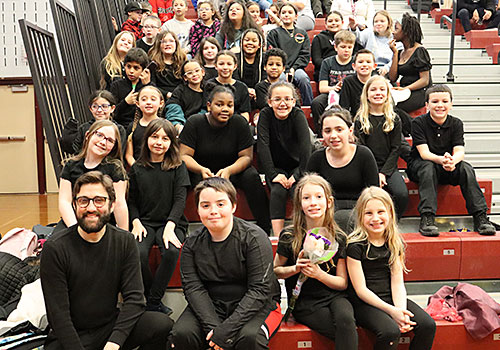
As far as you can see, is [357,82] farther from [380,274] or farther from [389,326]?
[389,326]

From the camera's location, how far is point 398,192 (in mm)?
3713

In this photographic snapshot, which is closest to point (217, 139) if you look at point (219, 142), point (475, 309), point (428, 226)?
point (219, 142)

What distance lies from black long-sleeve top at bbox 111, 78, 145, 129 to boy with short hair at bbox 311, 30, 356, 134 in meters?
1.47

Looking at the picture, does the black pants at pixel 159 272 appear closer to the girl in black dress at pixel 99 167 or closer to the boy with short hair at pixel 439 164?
the girl in black dress at pixel 99 167

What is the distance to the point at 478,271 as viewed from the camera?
11.5 feet

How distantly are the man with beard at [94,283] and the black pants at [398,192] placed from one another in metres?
1.72

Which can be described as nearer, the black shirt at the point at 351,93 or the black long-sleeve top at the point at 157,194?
the black long-sleeve top at the point at 157,194

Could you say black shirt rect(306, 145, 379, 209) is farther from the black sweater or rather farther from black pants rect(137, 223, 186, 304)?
the black sweater

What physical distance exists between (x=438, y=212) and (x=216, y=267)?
6.07ft

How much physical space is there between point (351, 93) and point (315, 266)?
2.13m

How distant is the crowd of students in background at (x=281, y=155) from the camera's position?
281cm

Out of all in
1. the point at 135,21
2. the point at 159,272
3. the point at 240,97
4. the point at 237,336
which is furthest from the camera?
the point at 135,21

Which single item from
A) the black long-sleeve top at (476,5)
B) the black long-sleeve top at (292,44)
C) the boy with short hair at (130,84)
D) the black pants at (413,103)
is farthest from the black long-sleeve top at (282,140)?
the black long-sleeve top at (476,5)

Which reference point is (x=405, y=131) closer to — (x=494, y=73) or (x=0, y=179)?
(x=494, y=73)
